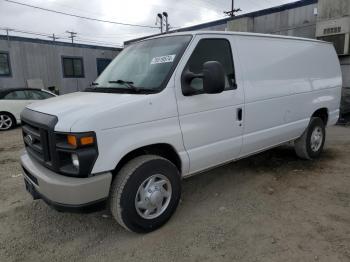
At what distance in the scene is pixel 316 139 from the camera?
5.32 meters

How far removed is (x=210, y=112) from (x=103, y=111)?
4.26 feet

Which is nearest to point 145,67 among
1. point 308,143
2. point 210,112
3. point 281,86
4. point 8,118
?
point 210,112

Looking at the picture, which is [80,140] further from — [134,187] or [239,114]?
[239,114]

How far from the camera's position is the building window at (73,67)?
64.9ft

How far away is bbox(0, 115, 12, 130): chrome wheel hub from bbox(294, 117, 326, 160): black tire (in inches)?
355

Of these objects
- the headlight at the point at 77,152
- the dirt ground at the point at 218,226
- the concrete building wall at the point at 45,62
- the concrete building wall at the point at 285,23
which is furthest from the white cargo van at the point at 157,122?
the concrete building wall at the point at 45,62

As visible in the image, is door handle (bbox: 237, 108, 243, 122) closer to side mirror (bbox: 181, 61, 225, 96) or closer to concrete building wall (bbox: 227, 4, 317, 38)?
side mirror (bbox: 181, 61, 225, 96)

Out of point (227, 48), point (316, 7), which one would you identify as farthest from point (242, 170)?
point (316, 7)

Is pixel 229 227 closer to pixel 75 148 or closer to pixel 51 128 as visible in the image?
pixel 75 148

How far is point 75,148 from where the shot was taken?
246cm

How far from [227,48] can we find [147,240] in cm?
245

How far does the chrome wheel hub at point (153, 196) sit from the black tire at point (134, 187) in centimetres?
4

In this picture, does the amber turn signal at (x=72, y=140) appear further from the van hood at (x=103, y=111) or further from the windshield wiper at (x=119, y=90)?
the windshield wiper at (x=119, y=90)

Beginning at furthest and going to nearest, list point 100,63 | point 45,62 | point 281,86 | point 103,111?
point 100,63 < point 45,62 < point 281,86 < point 103,111
